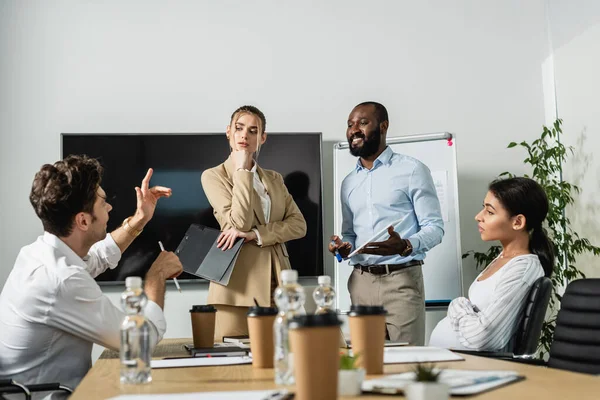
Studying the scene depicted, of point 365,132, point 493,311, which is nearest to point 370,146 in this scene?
point 365,132

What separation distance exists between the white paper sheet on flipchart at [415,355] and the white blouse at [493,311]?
36cm

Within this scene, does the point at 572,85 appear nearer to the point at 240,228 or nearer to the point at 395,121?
the point at 395,121

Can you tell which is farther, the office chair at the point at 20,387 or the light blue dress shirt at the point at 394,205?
the light blue dress shirt at the point at 394,205

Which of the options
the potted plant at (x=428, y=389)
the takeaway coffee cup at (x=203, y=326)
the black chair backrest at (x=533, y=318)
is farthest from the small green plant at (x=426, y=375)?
the black chair backrest at (x=533, y=318)

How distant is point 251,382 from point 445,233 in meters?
3.01

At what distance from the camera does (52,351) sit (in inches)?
77.9

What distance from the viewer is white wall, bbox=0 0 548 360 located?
4.43 m

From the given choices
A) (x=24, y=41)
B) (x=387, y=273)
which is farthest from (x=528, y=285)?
(x=24, y=41)

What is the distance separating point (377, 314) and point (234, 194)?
1.93 metres

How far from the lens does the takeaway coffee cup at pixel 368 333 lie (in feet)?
4.82

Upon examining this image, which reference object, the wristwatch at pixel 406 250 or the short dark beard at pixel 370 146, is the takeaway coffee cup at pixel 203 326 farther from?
the short dark beard at pixel 370 146

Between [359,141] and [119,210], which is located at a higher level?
[359,141]

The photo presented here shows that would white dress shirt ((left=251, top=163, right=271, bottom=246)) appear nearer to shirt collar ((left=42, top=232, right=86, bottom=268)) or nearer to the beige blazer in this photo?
the beige blazer

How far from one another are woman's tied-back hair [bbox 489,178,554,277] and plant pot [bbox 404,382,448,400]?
5.70 feet
